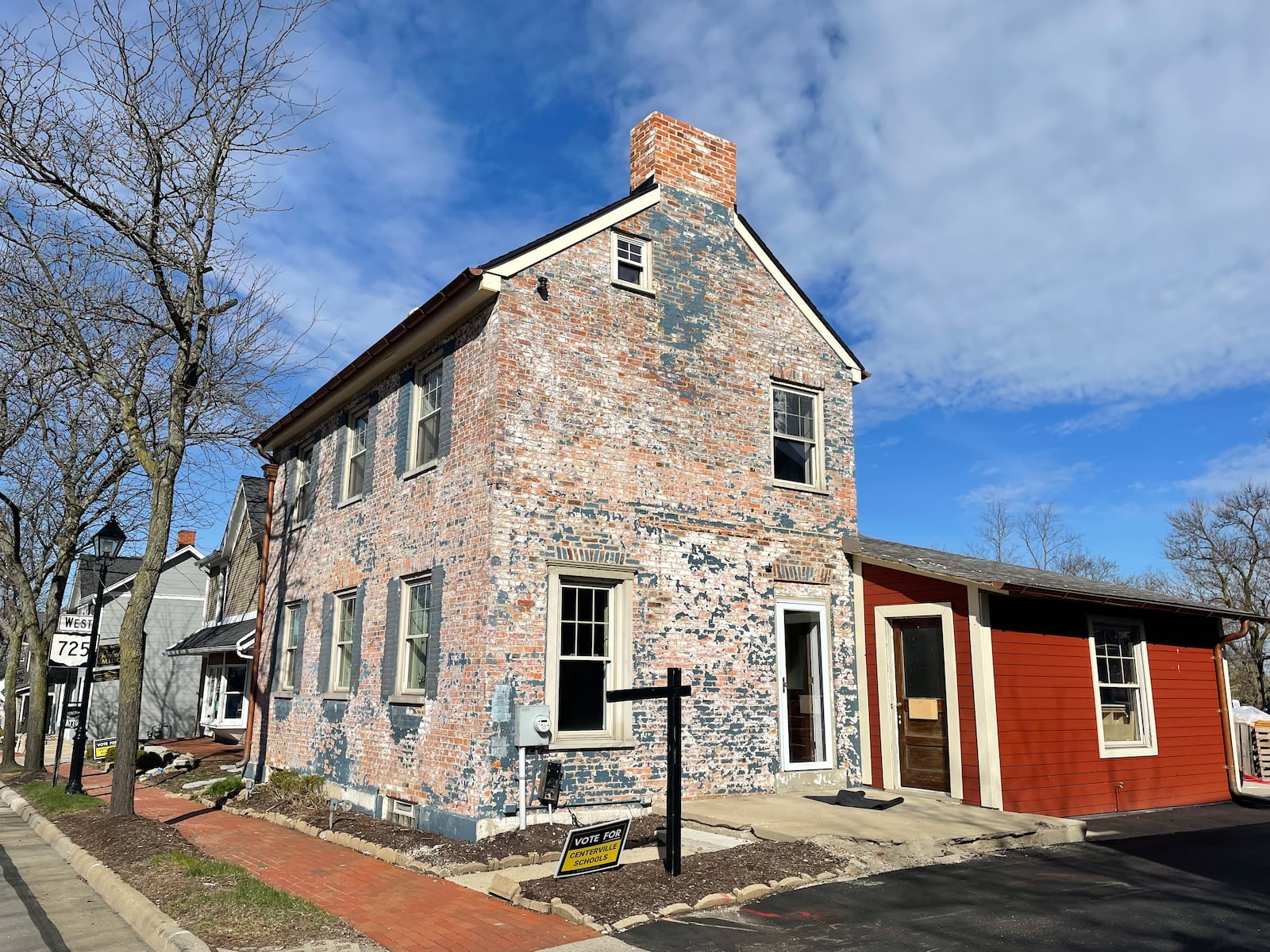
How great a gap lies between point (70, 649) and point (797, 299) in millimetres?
13294

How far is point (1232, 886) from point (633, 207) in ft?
32.9

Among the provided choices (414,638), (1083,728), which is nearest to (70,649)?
(414,638)

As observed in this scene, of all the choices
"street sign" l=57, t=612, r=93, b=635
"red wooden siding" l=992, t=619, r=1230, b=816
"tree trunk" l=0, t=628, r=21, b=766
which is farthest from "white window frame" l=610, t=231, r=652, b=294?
"tree trunk" l=0, t=628, r=21, b=766

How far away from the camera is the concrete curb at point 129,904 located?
6.47 metres

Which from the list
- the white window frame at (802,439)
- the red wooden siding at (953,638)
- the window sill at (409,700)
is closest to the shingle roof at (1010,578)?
the red wooden siding at (953,638)

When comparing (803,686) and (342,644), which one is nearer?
(803,686)

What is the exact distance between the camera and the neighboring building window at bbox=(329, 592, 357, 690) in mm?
14055

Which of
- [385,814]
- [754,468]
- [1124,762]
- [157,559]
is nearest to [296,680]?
[157,559]

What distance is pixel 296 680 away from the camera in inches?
612

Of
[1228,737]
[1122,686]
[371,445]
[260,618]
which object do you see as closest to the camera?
[1122,686]

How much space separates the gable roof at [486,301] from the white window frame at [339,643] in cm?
335

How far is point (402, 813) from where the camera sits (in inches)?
440

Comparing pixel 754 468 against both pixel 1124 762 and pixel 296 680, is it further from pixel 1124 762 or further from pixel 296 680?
pixel 296 680

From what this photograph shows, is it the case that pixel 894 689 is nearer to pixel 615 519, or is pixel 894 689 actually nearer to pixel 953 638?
pixel 953 638
